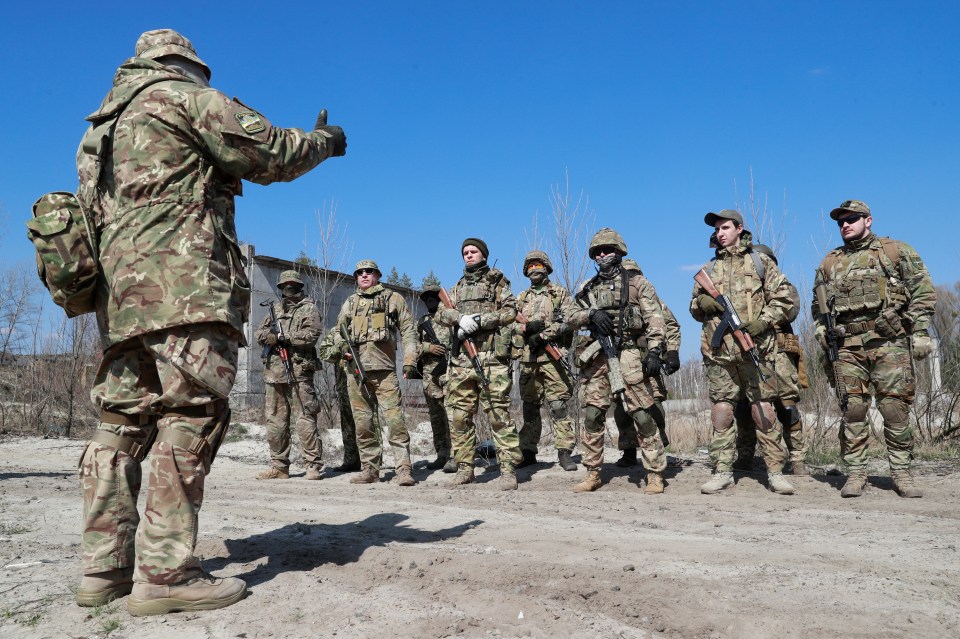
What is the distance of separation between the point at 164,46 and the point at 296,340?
18.2ft

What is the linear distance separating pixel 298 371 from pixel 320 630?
243 inches

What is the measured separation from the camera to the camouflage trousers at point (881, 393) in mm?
5906

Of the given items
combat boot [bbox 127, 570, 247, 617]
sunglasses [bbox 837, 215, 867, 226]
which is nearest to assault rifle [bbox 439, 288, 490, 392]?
sunglasses [bbox 837, 215, 867, 226]

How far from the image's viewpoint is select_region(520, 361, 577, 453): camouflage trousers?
8320 millimetres

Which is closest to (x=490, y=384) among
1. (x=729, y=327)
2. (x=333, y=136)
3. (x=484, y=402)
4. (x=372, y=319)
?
(x=484, y=402)

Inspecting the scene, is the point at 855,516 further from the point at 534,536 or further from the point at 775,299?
the point at 534,536

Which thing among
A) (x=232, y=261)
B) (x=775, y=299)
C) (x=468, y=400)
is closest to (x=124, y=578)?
(x=232, y=261)

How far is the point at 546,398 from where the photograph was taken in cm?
858

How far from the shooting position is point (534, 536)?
4410mm

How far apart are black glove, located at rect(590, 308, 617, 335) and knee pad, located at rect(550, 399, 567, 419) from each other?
6.17 feet

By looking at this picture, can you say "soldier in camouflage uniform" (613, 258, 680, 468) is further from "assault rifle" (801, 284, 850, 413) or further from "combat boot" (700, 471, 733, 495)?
"assault rifle" (801, 284, 850, 413)

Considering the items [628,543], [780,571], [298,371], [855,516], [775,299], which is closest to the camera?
[780,571]

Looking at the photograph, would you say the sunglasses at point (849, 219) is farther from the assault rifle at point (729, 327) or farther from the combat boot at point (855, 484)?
the combat boot at point (855, 484)

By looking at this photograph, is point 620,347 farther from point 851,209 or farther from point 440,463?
point 440,463
